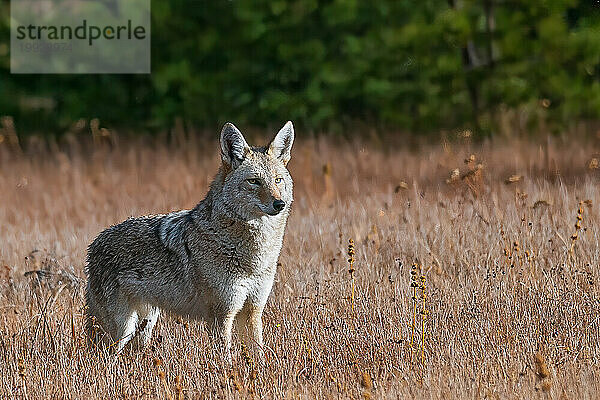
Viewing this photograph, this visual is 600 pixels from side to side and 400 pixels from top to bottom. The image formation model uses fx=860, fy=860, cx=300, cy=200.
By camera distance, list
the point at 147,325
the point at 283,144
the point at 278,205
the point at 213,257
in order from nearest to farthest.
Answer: the point at 278,205
the point at 213,257
the point at 283,144
the point at 147,325

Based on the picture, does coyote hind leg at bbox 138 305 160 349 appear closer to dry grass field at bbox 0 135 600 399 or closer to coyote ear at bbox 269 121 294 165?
dry grass field at bbox 0 135 600 399

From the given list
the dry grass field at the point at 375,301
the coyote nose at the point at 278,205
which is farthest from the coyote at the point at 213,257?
the dry grass field at the point at 375,301

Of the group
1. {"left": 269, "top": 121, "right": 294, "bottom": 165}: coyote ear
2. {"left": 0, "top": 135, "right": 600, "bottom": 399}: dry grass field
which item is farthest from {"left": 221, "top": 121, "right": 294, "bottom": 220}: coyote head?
{"left": 0, "top": 135, "right": 600, "bottom": 399}: dry grass field

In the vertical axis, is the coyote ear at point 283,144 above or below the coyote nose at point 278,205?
above

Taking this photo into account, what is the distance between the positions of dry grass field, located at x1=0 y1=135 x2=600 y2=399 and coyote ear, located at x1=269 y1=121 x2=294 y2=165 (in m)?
1.06

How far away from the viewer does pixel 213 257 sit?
16.4ft

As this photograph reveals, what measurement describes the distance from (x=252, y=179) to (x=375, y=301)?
1.57 metres

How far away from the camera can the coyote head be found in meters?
4.88

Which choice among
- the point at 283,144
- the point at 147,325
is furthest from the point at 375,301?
the point at 147,325

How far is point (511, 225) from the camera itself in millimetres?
7191

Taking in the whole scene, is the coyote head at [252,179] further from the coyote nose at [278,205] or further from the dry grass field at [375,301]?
the dry grass field at [375,301]

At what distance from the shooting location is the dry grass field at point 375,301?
460 cm

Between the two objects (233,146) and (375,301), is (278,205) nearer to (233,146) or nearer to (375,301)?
(233,146)

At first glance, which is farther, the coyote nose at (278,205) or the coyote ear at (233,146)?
the coyote ear at (233,146)
